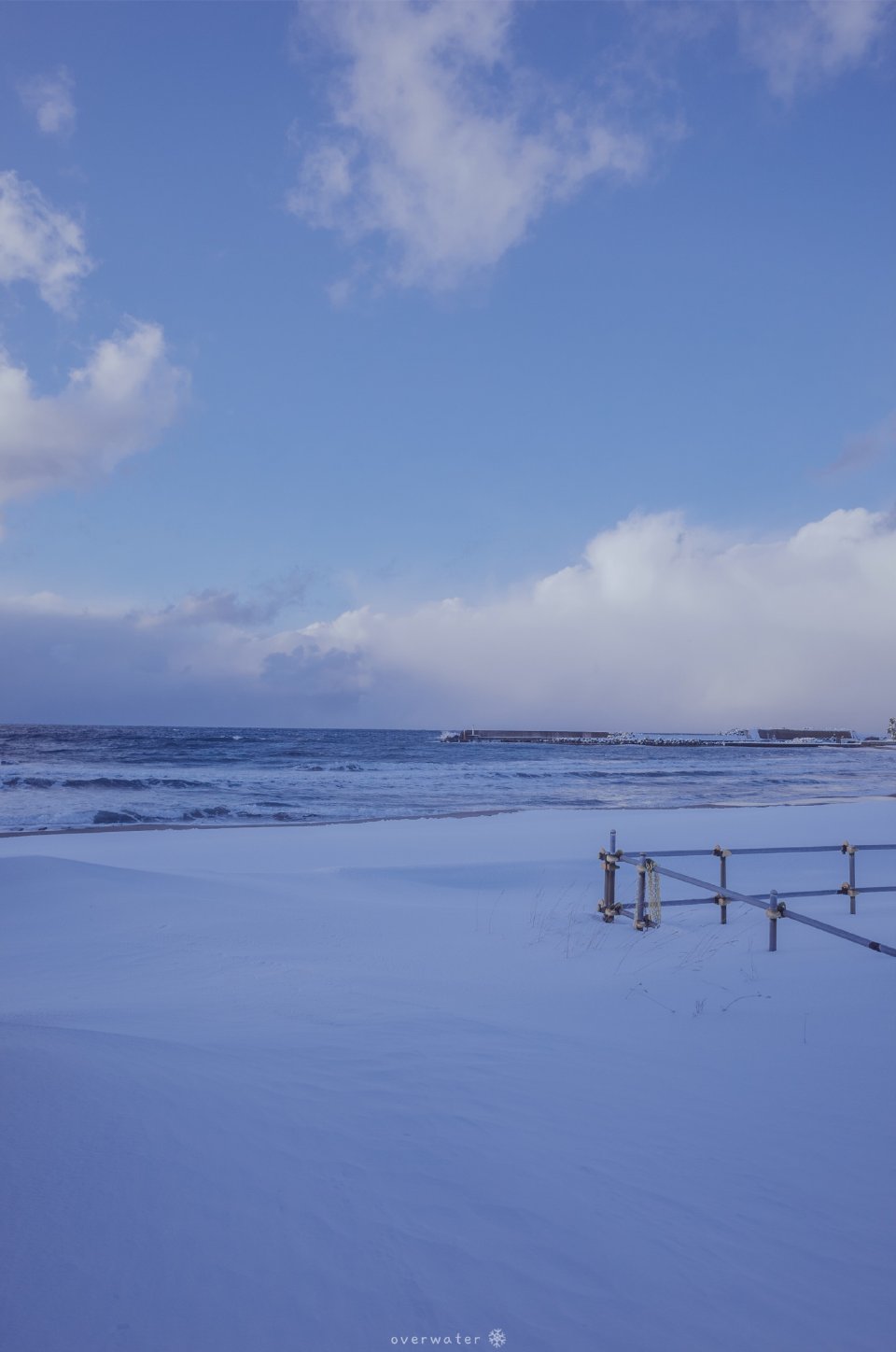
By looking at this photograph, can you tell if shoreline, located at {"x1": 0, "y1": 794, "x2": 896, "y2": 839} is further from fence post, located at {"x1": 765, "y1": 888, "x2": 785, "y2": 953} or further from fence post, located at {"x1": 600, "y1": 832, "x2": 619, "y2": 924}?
fence post, located at {"x1": 765, "y1": 888, "x2": 785, "y2": 953}

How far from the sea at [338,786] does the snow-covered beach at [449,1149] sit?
2020 cm

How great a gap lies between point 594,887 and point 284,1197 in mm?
12082

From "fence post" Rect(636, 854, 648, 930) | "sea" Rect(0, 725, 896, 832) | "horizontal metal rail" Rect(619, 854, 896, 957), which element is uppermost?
"horizontal metal rail" Rect(619, 854, 896, 957)

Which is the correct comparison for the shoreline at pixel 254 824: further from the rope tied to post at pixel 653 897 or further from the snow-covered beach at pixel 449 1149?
the rope tied to post at pixel 653 897

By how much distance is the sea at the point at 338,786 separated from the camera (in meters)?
28.8

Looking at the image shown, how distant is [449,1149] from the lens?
13.5 ft

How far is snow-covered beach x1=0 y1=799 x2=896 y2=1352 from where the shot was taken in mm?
2967

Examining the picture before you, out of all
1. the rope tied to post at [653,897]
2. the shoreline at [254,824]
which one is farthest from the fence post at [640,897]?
the shoreline at [254,824]

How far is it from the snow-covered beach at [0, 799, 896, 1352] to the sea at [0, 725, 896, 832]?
20.2 metres

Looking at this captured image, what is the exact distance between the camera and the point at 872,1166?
427 centimetres

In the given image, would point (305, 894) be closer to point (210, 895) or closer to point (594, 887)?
point (210, 895)

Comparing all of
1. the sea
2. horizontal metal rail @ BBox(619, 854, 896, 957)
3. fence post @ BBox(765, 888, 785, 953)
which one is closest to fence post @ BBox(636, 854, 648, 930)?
horizontal metal rail @ BBox(619, 854, 896, 957)

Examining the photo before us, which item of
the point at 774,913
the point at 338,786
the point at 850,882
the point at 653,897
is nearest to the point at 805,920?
the point at 774,913

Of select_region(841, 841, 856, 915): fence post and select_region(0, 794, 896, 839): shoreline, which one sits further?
select_region(0, 794, 896, 839): shoreline
